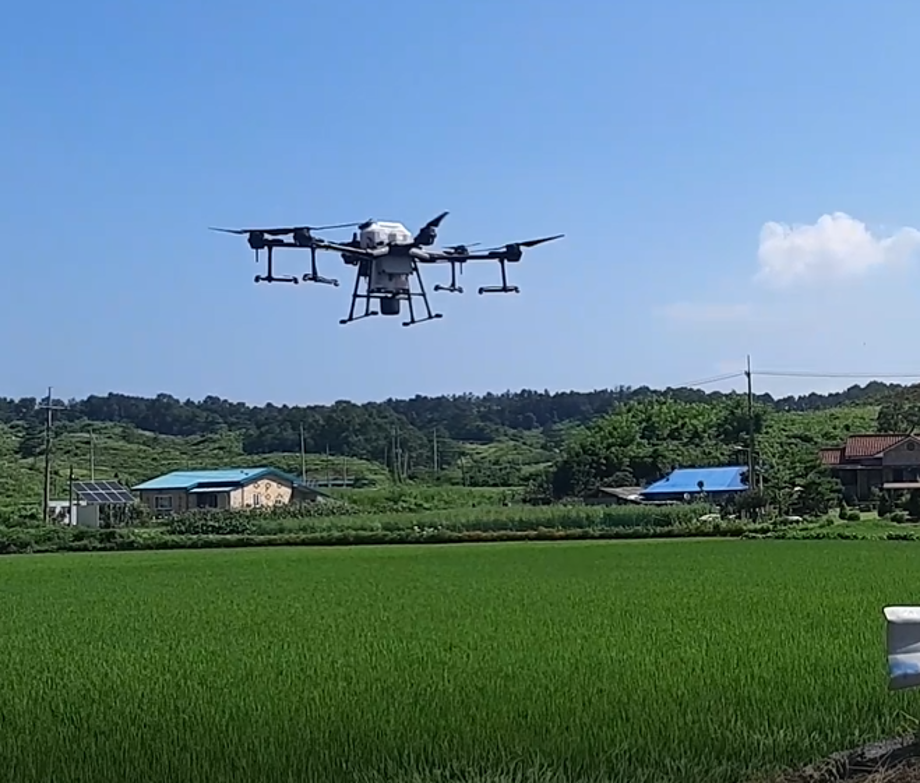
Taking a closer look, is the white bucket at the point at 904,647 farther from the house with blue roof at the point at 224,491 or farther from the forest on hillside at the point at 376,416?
the forest on hillside at the point at 376,416

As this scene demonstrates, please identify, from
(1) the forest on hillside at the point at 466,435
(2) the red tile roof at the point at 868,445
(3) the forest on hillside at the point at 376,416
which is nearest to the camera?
(2) the red tile roof at the point at 868,445

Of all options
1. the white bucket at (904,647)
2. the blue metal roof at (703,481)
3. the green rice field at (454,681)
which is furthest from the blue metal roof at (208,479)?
the white bucket at (904,647)

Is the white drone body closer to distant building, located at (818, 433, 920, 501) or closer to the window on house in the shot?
distant building, located at (818, 433, 920, 501)

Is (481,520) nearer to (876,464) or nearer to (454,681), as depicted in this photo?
(876,464)

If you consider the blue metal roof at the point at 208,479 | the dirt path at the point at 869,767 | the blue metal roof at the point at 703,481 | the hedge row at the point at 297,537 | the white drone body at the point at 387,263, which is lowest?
the hedge row at the point at 297,537

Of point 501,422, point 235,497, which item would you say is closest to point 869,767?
point 235,497

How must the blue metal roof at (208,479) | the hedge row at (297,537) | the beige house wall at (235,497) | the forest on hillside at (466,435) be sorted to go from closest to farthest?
the hedge row at (297,537) → the beige house wall at (235,497) → the blue metal roof at (208,479) → the forest on hillside at (466,435)

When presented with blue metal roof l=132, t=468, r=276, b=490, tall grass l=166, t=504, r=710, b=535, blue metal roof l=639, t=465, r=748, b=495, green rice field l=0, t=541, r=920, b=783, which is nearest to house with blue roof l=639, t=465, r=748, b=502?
blue metal roof l=639, t=465, r=748, b=495
